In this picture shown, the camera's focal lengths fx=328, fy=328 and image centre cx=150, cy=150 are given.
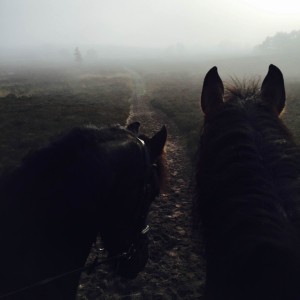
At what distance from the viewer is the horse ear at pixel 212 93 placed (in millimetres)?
2887

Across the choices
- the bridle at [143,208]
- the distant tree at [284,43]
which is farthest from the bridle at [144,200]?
the distant tree at [284,43]

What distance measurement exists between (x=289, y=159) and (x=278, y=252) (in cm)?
69

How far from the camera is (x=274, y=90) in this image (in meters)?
2.95

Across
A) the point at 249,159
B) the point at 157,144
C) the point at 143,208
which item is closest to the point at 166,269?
the point at 143,208

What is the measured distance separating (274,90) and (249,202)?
1.46 meters

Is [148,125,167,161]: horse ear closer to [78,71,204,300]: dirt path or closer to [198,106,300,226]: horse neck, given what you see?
[198,106,300,226]: horse neck

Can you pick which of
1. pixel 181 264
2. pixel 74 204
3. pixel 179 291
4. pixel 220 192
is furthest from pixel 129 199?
pixel 181 264

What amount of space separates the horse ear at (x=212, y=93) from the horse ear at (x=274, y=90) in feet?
1.23

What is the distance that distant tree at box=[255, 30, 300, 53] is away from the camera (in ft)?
493

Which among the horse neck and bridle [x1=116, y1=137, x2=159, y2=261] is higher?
the horse neck

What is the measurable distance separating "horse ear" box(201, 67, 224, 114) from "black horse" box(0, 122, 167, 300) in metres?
0.73

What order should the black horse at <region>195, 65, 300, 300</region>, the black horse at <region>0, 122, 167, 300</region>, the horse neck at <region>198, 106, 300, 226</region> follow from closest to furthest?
the black horse at <region>195, 65, 300, 300</region>
the horse neck at <region>198, 106, 300, 226</region>
the black horse at <region>0, 122, 167, 300</region>

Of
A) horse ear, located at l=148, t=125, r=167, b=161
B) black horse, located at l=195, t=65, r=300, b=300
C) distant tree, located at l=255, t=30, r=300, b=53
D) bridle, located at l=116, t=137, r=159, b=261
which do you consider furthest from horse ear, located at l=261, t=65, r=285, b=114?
distant tree, located at l=255, t=30, r=300, b=53

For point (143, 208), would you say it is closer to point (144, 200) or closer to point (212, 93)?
point (144, 200)
